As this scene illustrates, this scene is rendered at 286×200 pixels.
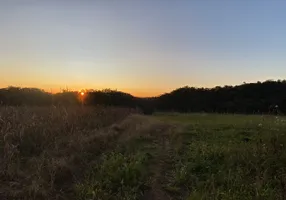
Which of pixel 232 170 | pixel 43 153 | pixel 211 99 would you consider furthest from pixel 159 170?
pixel 211 99

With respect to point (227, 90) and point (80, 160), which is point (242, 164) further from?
point (227, 90)

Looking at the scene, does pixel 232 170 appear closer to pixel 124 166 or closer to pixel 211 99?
pixel 124 166

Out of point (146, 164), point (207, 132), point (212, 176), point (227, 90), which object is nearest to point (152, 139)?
Result: point (207, 132)

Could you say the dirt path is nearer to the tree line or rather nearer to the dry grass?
the dry grass

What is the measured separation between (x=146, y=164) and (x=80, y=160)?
1.84m

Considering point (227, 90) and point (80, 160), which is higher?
point (227, 90)

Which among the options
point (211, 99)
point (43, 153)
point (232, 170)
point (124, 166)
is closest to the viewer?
point (124, 166)

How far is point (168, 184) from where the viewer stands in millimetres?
9969

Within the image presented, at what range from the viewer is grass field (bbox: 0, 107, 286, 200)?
8773 mm

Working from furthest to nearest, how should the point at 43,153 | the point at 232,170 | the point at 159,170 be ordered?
the point at 159,170 → the point at 232,170 → the point at 43,153

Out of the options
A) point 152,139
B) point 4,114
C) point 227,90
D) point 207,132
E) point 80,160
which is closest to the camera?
point 80,160

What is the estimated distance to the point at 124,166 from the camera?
33.4ft

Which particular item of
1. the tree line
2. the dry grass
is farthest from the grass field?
the tree line

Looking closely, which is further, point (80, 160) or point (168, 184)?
point (80, 160)
